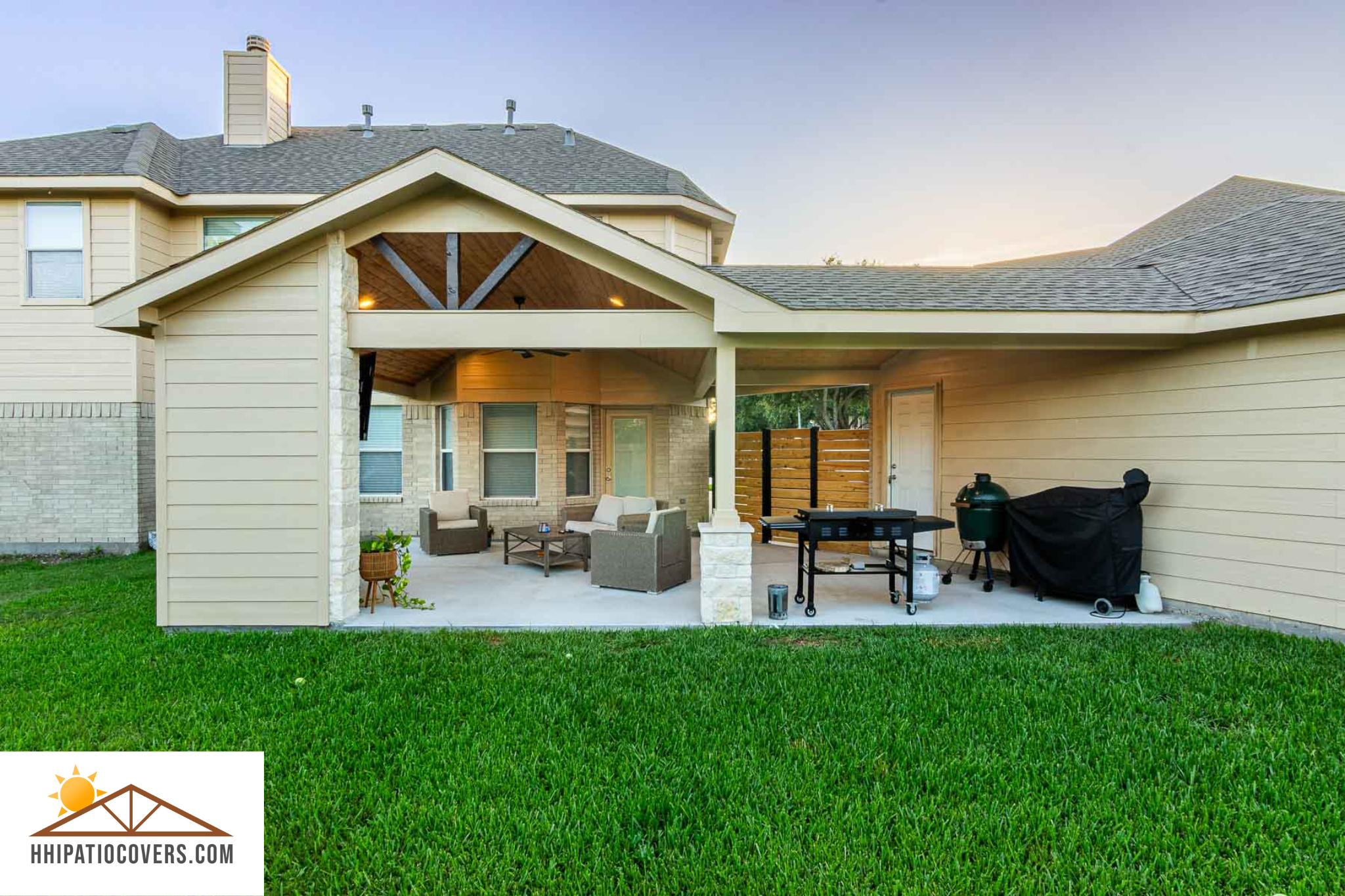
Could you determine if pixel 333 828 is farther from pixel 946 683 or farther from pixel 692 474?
pixel 692 474

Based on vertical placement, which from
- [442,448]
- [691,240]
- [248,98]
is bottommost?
[442,448]

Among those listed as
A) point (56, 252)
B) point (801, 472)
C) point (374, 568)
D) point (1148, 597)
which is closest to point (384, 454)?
point (56, 252)

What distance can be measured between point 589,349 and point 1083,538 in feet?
18.5

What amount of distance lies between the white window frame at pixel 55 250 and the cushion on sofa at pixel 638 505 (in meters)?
8.86

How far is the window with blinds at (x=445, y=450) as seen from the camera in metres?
10.6

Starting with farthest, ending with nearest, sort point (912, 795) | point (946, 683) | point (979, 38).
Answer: point (979, 38), point (946, 683), point (912, 795)

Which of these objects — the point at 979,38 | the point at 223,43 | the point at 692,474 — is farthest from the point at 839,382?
the point at 223,43

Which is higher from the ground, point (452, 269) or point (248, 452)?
point (452, 269)

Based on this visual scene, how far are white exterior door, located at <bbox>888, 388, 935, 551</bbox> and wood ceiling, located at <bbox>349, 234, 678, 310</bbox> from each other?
4.12 m

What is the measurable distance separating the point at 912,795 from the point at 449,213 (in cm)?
574

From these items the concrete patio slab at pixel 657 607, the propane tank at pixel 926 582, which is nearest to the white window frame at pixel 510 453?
the concrete patio slab at pixel 657 607

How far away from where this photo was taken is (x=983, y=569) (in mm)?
7562

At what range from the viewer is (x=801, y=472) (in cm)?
1014

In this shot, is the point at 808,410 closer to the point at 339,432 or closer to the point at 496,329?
the point at 496,329
